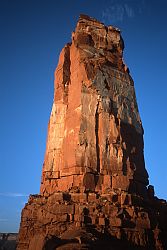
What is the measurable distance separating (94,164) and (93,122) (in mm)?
3197

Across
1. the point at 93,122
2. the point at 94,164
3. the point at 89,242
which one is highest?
the point at 93,122

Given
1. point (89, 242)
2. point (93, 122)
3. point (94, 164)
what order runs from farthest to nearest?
point (93, 122) < point (94, 164) < point (89, 242)

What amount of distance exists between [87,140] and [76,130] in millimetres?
1139

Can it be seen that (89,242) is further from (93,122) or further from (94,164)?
(93,122)

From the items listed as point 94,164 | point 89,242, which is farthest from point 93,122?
point 89,242

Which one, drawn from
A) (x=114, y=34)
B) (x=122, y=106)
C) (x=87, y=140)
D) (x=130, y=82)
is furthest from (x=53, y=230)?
(x=114, y=34)

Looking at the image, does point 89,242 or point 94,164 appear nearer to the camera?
point 89,242

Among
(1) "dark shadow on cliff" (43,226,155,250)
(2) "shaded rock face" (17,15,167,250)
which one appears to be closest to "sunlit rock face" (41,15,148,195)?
(2) "shaded rock face" (17,15,167,250)

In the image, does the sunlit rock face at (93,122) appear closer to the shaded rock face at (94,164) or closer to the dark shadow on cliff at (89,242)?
the shaded rock face at (94,164)

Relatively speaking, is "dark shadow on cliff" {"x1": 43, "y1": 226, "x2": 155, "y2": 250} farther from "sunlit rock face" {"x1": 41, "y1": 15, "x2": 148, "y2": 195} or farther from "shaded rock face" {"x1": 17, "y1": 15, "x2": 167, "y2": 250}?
"sunlit rock face" {"x1": 41, "y1": 15, "x2": 148, "y2": 195}

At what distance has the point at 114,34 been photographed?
2603 centimetres

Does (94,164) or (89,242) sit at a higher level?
(94,164)

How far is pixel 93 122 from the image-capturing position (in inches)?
775

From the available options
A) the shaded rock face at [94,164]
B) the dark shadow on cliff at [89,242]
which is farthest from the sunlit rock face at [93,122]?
the dark shadow on cliff at [89,242]
